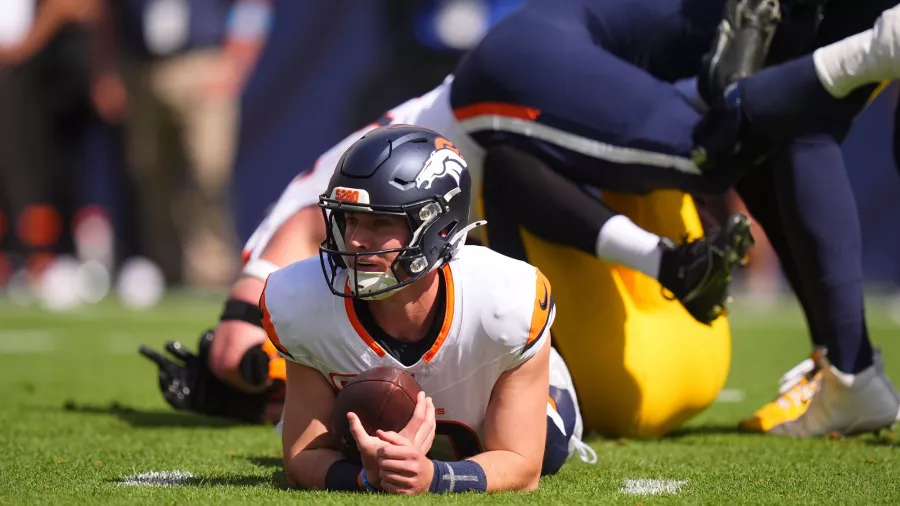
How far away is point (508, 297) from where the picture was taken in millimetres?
2846

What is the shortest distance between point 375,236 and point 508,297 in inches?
12.4

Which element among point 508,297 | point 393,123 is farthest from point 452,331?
point 393,123

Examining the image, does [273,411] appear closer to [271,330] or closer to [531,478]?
[271,330]

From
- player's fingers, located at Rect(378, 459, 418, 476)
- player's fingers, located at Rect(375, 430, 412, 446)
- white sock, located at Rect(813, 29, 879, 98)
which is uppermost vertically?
white sock, located at Rect(813, 29, 879, 98)

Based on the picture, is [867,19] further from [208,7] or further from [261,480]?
[208,7]

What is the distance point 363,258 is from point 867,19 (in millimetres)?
1873

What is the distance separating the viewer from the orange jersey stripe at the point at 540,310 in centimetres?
283

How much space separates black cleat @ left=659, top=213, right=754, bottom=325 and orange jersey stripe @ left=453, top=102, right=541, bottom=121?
0.56 m

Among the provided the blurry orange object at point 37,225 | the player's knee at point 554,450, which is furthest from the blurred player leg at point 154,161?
the player's knee at point 554,450

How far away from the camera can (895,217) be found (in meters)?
10.8

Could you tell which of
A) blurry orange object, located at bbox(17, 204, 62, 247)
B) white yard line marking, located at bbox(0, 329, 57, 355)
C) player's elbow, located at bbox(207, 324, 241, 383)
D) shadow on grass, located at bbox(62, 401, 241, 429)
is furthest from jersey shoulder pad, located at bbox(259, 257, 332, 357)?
blurry orange object, located at bbox(17, 204, 62, 247)

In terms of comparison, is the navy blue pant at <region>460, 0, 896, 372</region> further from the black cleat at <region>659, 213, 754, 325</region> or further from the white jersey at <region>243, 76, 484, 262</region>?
the black cleat at <region>659, 213, 754, 325</region>

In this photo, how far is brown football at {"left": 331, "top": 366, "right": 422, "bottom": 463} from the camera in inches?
107

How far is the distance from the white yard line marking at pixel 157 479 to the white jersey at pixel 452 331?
406mm
